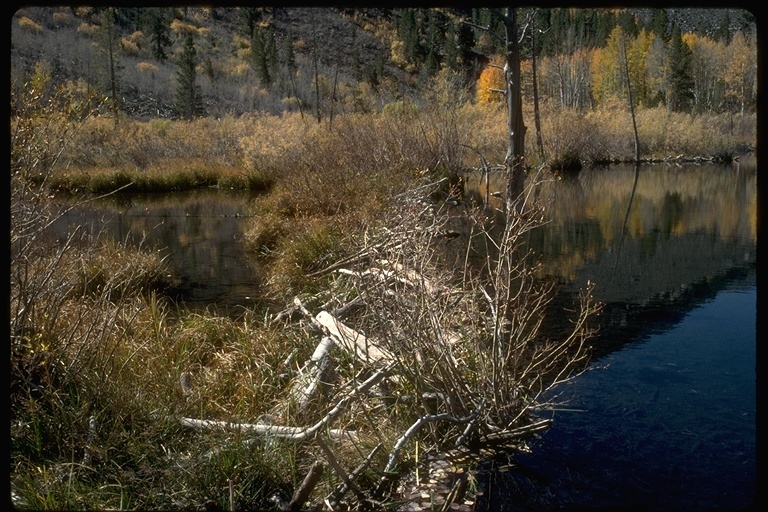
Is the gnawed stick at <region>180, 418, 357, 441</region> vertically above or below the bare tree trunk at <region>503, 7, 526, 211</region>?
below

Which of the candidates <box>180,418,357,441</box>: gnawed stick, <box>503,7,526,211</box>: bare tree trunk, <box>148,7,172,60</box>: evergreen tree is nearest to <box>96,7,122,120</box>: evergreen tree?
<box>148,7,172,60</box>: evergreen tree

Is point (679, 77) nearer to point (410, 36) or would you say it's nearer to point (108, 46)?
point (410, 36)

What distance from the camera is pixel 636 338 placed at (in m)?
7.28

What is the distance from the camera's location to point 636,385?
591 centimetres

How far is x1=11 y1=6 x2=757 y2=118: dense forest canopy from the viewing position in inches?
1767

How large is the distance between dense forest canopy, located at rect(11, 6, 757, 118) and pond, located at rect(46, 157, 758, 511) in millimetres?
25109

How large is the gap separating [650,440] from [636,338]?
2514 mm

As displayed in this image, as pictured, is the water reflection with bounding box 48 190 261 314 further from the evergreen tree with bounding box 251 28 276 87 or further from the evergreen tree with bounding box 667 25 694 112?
the evergreen tree with bounding box 667 25 694 112

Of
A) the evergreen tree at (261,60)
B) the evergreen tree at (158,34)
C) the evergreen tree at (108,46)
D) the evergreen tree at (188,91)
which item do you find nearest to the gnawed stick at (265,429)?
the evergreen tree at (108,46)

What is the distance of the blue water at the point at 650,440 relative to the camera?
13.7 ft

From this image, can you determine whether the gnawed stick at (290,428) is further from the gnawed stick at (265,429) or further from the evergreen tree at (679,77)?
the evergreen tree at (679,77)

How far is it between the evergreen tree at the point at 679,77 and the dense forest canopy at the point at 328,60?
0.09 meters

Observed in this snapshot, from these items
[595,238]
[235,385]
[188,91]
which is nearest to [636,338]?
[235,385]

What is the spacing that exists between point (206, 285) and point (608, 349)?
5.33m
